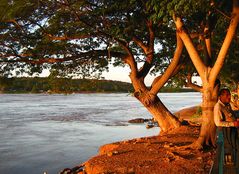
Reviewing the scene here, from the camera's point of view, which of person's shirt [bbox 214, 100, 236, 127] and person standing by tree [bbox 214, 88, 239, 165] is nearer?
person standing by tree [bbox 214, 88, 239, 165]

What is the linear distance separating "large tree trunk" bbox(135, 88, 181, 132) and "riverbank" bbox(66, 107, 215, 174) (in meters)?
2.01

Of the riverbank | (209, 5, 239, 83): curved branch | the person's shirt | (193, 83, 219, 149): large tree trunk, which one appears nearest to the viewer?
the person's shirt

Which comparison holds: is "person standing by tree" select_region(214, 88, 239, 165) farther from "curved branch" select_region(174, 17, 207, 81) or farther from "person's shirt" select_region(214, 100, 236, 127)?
"curved branch" select_region(174, 17, 207, 81)

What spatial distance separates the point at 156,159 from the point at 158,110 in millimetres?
5211

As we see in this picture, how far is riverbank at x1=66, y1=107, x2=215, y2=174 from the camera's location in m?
10.3

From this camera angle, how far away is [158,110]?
53.7 feet

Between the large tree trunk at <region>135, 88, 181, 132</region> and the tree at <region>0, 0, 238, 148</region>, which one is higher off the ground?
the tree at <region>0, 0, 238, 148</region>

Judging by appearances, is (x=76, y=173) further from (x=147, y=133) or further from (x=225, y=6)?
(x=147, y=133)

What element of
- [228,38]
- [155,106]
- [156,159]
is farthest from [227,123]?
[155,106]

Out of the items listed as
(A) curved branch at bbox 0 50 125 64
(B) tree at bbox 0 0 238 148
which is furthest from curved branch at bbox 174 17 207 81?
(A) curved branch at bbox 0 50 125 64

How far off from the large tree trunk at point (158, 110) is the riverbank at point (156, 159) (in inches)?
78.9

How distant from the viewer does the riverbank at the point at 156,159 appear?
10.3m

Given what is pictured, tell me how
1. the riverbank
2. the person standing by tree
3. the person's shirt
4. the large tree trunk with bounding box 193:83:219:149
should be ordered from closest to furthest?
the person standing by tree → the person's shirt → the riverbank → the large tree trunk with bounding box 193:83:219:149

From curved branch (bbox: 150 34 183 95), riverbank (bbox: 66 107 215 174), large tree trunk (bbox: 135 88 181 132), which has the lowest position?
riverbank (bbox: 66 107 215 174)
